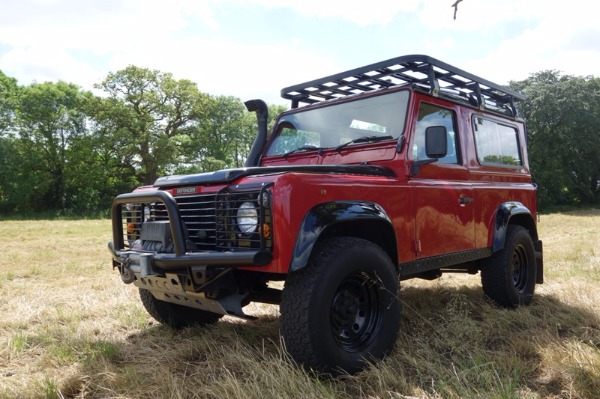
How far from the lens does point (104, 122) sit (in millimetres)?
30375

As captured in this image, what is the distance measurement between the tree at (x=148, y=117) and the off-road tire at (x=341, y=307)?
93.9ft

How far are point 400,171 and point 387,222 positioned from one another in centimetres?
53

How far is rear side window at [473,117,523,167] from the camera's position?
14.9 ft

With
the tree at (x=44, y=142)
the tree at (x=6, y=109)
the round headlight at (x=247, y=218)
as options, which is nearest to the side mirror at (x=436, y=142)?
the round headlight at (x=247, y=218)

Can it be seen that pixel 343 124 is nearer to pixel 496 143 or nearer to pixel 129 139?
pixel 496 143

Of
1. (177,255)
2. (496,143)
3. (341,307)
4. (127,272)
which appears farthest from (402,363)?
(496,143)

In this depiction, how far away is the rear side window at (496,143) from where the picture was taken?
4.53 m

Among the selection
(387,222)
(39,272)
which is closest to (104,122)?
(39,272)

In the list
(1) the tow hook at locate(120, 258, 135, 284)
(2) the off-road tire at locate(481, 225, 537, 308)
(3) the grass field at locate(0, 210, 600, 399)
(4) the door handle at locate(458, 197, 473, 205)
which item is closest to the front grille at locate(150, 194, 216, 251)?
(1) the tow hook at locate(120, 258, 135, 284)

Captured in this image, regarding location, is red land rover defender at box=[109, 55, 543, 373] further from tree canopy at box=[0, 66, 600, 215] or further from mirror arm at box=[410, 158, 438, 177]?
tree canopy at box=[0, 66, 600, 215]

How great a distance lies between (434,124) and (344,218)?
163 centimetres

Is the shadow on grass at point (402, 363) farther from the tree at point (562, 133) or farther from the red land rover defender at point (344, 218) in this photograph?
the tree at point (562, 133)

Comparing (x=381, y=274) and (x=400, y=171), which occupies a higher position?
(x=400, y=171)

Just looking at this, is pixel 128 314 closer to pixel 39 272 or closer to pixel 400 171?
pixel 400 171
